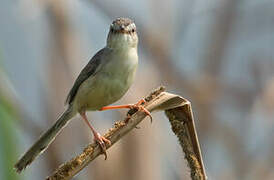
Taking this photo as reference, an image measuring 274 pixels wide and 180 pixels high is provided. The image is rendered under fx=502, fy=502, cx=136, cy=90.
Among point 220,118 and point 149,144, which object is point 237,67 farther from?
point 149,144

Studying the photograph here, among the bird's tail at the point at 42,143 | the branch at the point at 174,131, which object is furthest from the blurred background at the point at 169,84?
the branch at the point at 174,131

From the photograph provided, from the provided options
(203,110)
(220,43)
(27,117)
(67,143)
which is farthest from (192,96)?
(27,117)

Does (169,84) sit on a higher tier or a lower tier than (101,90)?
lower

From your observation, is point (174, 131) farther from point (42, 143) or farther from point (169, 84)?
point (169, 84)

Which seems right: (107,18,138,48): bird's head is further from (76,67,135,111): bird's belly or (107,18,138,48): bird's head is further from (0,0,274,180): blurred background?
(0,0,274,180): blurred background

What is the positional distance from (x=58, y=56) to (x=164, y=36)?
2.42 feet

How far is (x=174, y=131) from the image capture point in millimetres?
1758

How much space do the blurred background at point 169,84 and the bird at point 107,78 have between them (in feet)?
1.71

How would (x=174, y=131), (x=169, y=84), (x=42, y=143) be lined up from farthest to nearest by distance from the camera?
1. (x=169, y=84)
2. (x=42, y=143)
3. (x=174, y=131)

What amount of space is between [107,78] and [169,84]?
87cm

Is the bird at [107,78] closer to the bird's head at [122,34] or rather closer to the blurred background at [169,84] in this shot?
the bird's head at [122,34]

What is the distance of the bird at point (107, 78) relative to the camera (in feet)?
8.25

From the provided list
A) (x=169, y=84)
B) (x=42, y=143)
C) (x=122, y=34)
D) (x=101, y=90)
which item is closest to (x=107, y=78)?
(x=101, y=90)

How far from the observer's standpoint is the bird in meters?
2.51
